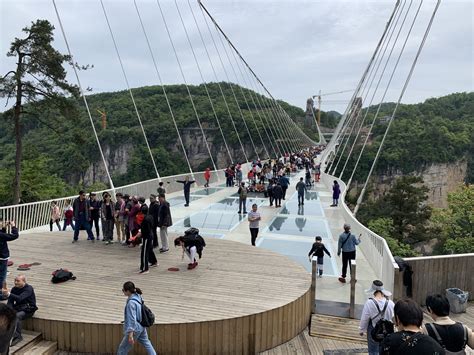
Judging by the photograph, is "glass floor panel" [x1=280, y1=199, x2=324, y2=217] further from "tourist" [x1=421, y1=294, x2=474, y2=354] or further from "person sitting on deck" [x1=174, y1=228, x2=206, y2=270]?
"tourist" [x1=421, y1=294, x2=474, y2=354]

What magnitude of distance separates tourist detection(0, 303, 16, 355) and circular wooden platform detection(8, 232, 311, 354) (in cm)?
149

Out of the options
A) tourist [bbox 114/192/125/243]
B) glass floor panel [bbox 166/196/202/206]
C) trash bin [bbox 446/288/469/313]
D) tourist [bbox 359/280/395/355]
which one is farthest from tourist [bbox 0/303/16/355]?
glass floor panel [bbox 166/196/202/206]

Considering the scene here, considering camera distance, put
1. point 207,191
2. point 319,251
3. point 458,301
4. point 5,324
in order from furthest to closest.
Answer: point 207,191 → point 319,251 → point 458,301 → point 5,324

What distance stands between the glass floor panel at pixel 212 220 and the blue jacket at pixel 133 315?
7087 mm

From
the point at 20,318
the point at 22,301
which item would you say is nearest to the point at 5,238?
the point at 22,301

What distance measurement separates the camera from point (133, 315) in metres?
3.76

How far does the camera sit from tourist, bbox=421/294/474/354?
7.95 feet

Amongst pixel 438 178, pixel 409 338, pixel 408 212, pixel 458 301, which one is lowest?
pixel 408 212

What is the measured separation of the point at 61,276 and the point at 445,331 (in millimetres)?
5302

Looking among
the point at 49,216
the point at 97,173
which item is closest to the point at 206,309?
the point at 49,216

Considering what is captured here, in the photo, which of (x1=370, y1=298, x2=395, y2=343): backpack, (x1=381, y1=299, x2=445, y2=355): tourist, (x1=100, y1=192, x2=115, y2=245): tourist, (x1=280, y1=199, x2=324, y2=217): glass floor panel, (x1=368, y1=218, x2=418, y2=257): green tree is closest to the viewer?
(x1=381, y1=299, x2=445, y2=355): tourist

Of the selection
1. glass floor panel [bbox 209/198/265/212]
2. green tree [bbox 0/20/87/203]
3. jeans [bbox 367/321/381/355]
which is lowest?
jeans [bbox 367/321/381/355]

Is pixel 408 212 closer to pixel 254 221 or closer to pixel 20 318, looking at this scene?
pixel 254 221

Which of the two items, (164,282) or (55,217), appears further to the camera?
(55,217)
